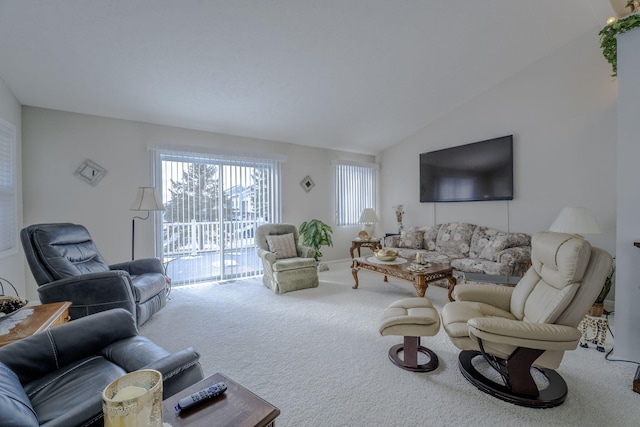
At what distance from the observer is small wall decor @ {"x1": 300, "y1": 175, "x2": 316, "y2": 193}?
555 cm

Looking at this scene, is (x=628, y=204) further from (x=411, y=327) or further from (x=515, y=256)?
(x=411, y=327)

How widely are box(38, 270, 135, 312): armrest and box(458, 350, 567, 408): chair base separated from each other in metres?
2.76

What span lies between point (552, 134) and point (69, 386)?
542cm

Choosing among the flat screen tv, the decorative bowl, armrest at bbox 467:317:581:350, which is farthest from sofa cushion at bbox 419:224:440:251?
armrest at bbox 467:317:581:350

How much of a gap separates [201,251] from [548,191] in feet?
17.1

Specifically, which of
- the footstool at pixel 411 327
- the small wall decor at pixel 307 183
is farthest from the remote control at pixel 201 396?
the small wall decor at pixel 307 183

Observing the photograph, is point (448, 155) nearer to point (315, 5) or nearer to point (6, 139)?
point (315, 5)

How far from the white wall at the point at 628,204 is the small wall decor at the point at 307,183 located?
4.28 meters

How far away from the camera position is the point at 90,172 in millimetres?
3703

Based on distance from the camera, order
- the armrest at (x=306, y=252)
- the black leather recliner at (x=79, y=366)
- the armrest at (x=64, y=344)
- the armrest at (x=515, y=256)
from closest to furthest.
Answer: the black leather recliner at (x=79, y=366)
the armrest at (x=64, y=344)
the armrest at (x=515, y=256)
the armrest at (x=306, y=252)

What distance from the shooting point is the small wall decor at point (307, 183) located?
18.2 feet

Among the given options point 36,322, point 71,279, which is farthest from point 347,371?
point 71,279

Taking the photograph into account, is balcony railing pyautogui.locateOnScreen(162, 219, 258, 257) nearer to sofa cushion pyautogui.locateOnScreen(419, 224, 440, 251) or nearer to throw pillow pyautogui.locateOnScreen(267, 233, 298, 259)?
throw pillow pyautogui.locateOnScreen(267, 233, 298, 259)

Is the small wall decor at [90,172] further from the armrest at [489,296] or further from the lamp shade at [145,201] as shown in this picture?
the armrest at [489,296]
